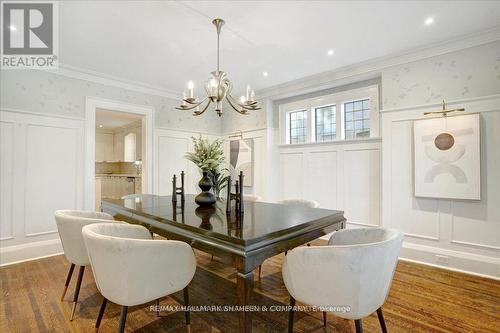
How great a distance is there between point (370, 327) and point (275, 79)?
3.55 meters

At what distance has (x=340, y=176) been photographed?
3.90 metres

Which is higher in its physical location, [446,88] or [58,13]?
[58,13]

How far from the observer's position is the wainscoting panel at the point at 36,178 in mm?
3100

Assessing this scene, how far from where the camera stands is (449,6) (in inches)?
88.7

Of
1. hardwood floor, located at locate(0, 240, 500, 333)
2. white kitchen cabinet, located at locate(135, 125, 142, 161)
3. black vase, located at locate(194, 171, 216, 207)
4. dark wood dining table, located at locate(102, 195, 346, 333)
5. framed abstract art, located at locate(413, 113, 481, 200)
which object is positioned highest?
white kitchen cabinet, located at locate(135, 125, 142, 161)

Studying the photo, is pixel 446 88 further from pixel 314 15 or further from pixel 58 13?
pixel 58 13

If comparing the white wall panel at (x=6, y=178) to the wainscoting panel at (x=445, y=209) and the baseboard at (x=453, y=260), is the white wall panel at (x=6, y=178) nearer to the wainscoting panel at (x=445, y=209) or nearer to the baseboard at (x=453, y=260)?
the wainscoting panel at (x=445, y=209)

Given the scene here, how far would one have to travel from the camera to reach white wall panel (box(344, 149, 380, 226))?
3554 mm

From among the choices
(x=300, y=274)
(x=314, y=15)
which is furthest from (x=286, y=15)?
(x=300, y=274)

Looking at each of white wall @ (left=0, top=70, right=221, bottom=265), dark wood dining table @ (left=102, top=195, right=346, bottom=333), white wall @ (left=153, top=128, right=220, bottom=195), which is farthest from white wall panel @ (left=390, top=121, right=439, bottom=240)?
white wall @ (left=0, top=70, right=221, bottom=265)

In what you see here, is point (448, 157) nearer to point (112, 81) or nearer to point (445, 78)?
point (445, 78)

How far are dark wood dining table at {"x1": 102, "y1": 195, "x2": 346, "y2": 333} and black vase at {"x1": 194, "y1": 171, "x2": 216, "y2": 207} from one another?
5.6 inches

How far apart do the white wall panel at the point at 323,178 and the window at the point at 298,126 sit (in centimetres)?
43

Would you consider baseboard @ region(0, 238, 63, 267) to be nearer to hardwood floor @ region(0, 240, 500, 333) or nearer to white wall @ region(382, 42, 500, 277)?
hardwood floor @ region(0, 240, 500, 333)
